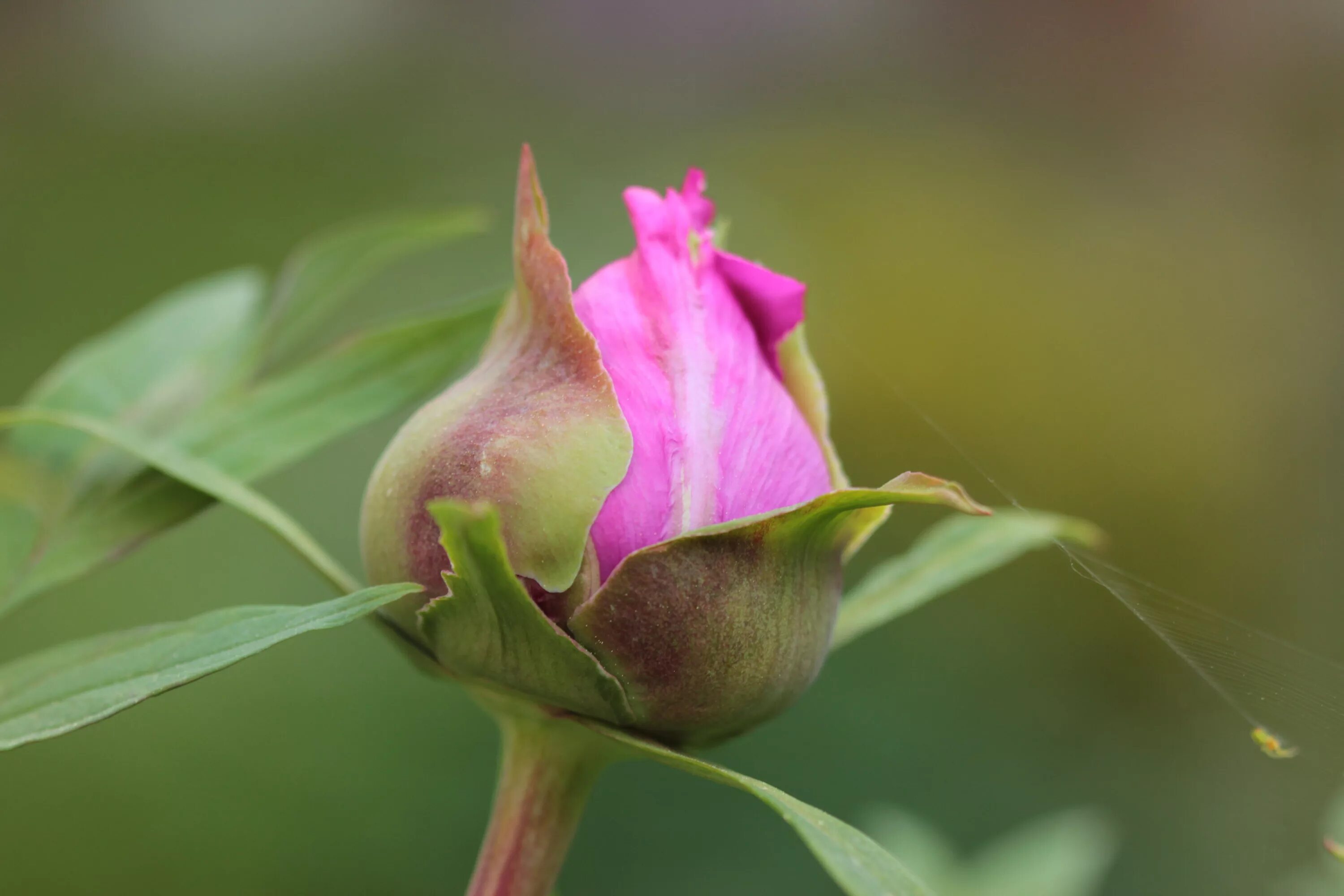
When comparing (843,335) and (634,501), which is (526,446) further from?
(843,335)

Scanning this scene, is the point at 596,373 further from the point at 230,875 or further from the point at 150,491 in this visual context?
the point at 230,875

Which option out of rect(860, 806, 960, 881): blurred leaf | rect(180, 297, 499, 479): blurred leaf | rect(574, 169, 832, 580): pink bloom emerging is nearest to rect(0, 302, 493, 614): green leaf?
rect(180, 297, 499, 479): blurred leaf

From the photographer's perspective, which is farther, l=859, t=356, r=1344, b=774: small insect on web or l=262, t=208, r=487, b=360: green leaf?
l=262, t=208, r=487, b=360: green leaf

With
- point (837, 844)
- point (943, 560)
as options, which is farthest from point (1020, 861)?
point (837, 844)

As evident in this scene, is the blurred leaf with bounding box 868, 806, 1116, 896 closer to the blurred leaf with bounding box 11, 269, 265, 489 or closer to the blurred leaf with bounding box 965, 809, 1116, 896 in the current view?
the blurred leaf with bounding box 965, 809, 1116, 896

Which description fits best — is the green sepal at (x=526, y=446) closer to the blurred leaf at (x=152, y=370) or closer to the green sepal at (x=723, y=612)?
the green sepal at (x=723, y=612)

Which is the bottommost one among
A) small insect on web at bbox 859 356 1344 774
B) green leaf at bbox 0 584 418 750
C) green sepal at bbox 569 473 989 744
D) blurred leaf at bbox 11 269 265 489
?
small insect on web at bbox 859 356 1344 774
